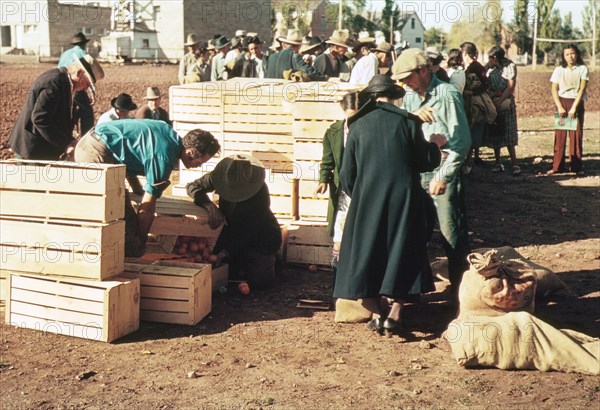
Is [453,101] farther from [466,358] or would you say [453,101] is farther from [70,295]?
[70,295]

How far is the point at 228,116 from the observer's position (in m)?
10.0

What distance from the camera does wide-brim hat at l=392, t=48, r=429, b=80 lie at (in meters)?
6.76

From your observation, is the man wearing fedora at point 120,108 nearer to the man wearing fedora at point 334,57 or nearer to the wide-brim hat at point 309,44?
the man wearing fedora at point 334,57

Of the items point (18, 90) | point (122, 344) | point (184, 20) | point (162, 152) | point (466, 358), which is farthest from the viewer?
point (184, 20)

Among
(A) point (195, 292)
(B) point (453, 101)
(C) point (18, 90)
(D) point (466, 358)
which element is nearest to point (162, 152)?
(A) point (195, 292)

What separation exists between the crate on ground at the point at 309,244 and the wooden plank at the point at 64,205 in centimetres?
236

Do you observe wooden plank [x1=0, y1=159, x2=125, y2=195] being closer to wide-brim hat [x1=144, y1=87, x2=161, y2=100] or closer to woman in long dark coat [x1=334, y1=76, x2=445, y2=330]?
woman in long dark coat [x1=334, y1=76, x2=445, y2=330]

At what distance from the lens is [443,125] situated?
273 inches

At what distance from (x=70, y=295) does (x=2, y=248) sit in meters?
0.75

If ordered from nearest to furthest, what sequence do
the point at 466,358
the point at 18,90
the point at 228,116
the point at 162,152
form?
the point at 466,358, the point at 162,152, the point at 228,116, the point at 18,90

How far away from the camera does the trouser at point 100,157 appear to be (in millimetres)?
7574

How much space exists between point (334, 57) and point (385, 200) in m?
8.64

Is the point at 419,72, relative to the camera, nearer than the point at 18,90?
Yes

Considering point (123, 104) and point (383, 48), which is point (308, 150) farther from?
point (383, 48)
